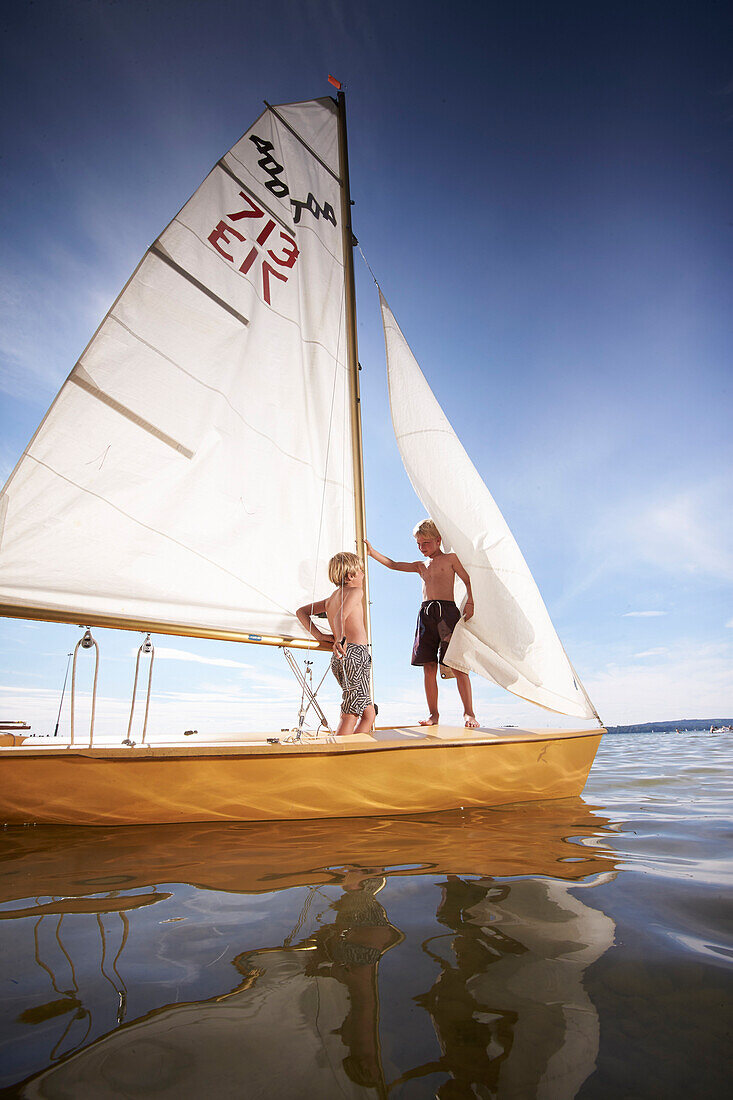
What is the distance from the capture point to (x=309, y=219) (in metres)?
5.11

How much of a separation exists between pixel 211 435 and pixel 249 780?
2512mm

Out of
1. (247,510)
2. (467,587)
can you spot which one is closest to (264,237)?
(247,510)

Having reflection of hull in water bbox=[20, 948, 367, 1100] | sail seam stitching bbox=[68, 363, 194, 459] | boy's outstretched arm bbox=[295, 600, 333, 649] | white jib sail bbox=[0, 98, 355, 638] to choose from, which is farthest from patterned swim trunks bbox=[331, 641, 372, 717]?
reflection of hull in water bbox=[20, 948, 367, 1100]

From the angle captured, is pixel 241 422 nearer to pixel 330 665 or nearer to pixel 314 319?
pixel 314 319

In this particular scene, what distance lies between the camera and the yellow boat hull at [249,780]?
8.91 ft

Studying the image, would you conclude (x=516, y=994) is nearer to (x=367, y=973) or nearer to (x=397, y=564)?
(x=367, y=973)

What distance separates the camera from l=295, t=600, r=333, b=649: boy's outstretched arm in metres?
4.00

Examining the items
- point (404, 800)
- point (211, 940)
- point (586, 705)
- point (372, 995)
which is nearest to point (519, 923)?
point (372, 995)

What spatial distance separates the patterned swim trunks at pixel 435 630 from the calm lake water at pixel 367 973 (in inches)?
92.4

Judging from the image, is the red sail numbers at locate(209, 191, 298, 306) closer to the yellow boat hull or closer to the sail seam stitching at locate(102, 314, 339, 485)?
the sail seam stitching at locate(102, 314, 339, 485)

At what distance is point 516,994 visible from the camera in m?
1.00

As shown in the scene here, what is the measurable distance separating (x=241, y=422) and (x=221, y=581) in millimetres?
1316

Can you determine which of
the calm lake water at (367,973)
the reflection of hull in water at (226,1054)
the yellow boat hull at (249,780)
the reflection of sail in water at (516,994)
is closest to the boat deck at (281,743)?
the yellow boat hull at (249,780)

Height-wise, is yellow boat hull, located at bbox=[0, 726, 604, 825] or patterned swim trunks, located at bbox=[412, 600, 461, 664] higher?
patterned swim trunks, located at bbox=[412, 600, 461, 664]
